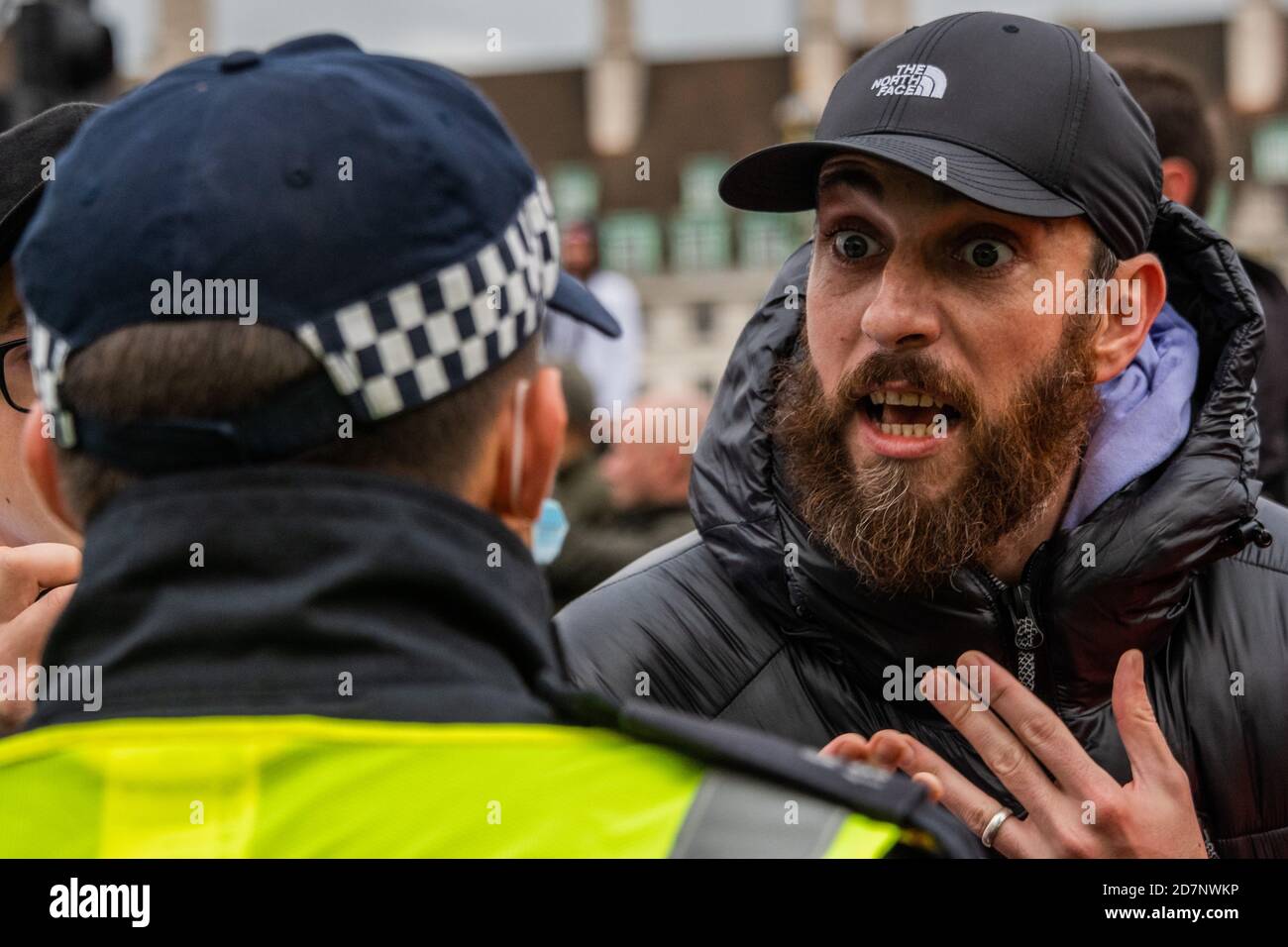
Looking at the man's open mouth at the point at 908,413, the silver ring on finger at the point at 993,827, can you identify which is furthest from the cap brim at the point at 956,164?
the silver ring on finger at the point at 993,827

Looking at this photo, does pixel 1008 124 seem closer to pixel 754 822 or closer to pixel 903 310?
pixel 903 310

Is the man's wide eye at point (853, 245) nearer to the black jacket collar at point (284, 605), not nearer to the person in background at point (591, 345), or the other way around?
the black jacket collar at point (284, 605)

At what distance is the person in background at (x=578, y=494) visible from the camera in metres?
6.00

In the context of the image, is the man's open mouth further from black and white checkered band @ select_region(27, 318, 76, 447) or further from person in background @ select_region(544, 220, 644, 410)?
person in background @ select_region(544, 220, 644, 410)

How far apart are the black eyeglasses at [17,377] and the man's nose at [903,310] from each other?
134 centimetres

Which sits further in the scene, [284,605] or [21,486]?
[21,486]

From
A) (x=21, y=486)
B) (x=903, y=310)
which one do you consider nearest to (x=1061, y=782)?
(x=903, y=310)

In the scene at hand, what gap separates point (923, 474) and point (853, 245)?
391mm

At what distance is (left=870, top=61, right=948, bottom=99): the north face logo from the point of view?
2850 millimetres

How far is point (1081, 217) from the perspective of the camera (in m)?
2.87

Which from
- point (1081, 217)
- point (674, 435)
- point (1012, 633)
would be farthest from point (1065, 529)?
point (674, 435)

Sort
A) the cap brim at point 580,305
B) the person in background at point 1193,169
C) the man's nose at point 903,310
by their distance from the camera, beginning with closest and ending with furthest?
the cap brim at point 580,305 → the man's nose at point 903,310 → the person in background at point 1193,169

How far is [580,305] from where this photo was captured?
7.02 ft

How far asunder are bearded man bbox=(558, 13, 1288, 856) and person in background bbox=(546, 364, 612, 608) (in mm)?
2746
